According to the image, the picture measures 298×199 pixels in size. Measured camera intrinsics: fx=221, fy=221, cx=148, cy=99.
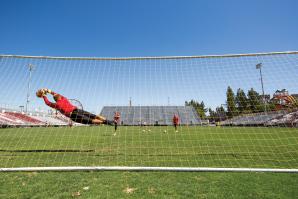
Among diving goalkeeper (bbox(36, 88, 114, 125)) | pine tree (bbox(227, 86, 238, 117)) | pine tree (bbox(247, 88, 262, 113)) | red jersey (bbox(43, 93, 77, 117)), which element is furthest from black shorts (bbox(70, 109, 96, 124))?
pine tree (bbox(247, 88, 262, 113))

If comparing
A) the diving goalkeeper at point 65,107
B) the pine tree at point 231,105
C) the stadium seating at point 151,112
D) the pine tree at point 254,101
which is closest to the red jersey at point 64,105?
the diving goalkeeper at point 65,107

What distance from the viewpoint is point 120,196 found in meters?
3.16

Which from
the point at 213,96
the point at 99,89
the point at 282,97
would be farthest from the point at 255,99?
the point at 99,89

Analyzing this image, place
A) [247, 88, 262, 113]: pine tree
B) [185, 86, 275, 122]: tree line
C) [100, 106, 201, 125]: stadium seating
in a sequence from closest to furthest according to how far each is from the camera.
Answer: [185, 86, 275, 122]: tree line < [247, 88, 262, 113]: pine tree < [100, 106, 201, 125]: stadium seating

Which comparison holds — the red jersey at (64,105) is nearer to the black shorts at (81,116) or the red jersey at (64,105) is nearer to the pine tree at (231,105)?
the black shorts at (81,116)

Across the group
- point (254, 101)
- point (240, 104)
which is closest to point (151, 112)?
point (240, 104)

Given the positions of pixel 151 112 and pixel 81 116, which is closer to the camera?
pixel 81 116

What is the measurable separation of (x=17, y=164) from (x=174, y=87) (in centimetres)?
479

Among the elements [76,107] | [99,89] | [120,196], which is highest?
[99,89]

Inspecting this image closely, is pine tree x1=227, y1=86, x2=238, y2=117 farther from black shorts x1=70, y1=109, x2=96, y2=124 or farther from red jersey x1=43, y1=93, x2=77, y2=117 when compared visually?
red jersey x1=43, y1=93, x2=77, y2=117

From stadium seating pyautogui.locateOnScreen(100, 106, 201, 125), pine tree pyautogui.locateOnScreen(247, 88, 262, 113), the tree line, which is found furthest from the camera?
stadium seating pyautogui.locateOnScreen(100, 106, 201, 125)

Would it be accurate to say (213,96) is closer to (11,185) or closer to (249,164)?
(249,164)

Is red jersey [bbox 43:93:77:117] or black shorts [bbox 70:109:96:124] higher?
red jersey [bbox 43:93:77:117]

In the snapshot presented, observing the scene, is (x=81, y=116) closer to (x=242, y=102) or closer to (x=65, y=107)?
(x=65, y=107)
